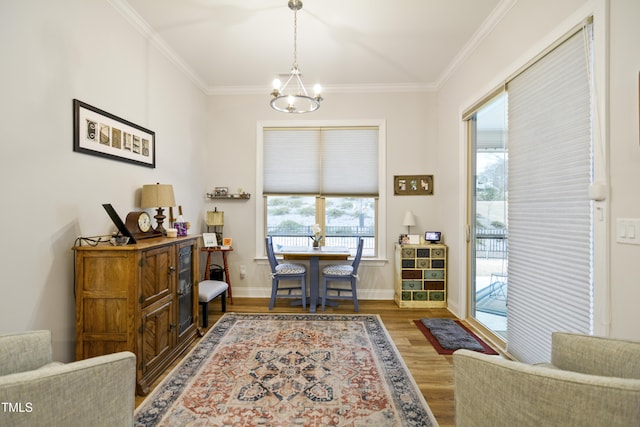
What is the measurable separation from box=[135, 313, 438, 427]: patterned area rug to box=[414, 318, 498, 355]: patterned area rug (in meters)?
0.46

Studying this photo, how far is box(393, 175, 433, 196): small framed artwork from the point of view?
433 cm

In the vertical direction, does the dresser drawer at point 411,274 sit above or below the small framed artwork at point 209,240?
below

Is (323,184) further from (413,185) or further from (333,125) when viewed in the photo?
(413,185)

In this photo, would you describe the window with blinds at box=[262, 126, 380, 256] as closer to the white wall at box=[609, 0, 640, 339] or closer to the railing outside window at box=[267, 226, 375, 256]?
the railing outside window at box=[267, 226, 375, 256]

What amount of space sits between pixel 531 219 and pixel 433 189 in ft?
6.87

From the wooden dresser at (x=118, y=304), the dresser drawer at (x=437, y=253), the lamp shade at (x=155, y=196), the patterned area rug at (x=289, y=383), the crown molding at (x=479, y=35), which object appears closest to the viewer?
the patterned area rug at (x=289, y=383)

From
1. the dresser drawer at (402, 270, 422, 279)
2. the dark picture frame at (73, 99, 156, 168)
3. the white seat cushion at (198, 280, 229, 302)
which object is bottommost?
the white seat cushion at (198, 280, 229, 302)

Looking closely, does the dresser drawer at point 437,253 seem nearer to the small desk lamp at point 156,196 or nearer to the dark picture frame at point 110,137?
the small desk lamp at point 156,196

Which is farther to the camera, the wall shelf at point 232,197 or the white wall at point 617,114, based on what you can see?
the wall shelf at point 232,197

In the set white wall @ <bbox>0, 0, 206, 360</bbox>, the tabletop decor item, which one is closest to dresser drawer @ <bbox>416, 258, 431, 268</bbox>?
the tabletop decor item

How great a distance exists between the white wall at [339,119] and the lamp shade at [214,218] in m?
0.21

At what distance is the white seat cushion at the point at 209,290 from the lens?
319 cm

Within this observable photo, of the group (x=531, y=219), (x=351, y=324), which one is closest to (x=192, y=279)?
(x=351, y=324)

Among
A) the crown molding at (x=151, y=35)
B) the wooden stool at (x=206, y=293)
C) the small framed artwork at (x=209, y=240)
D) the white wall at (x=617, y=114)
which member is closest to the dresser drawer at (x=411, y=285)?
the white wall at (x=617, y=114)
